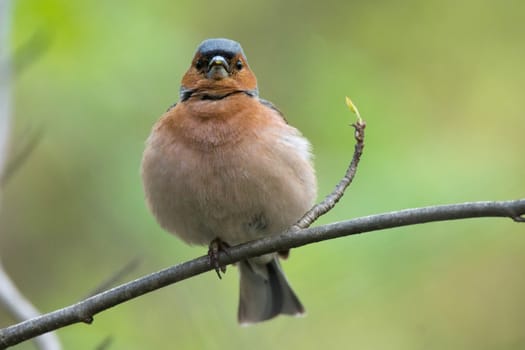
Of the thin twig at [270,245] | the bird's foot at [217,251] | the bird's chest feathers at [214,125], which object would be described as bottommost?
the bird's foot at [217,251]

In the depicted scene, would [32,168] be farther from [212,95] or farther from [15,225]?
[212,95]

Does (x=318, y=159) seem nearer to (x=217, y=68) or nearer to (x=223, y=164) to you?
(x=217, y=68)

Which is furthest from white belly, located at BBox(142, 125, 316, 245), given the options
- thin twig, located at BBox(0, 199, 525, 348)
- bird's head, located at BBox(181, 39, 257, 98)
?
thin twig, located at BBox(0, 199, 525, 348)

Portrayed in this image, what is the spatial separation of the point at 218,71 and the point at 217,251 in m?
1.28

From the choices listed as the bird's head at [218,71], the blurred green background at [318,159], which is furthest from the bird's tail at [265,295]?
the bird's head at [218,71]

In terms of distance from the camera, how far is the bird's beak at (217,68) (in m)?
5.64

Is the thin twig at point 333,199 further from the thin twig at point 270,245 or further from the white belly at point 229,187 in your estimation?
the white belly at point 229,187

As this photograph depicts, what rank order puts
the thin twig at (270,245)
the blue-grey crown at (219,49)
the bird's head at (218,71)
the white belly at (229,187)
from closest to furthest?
1. the thin twig at (270,245)
2. the white belly at (229,187)
3. the bird's head at (218,71)
4. the blue-grey crown at (219,49)

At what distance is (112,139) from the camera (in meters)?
6.82

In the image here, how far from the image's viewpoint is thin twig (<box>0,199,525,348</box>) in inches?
138

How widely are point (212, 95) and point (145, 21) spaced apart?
183 centimetres

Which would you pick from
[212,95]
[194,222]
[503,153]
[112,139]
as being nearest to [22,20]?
[112,139]

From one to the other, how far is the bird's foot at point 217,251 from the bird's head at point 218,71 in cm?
98

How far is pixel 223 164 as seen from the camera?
5074mm
